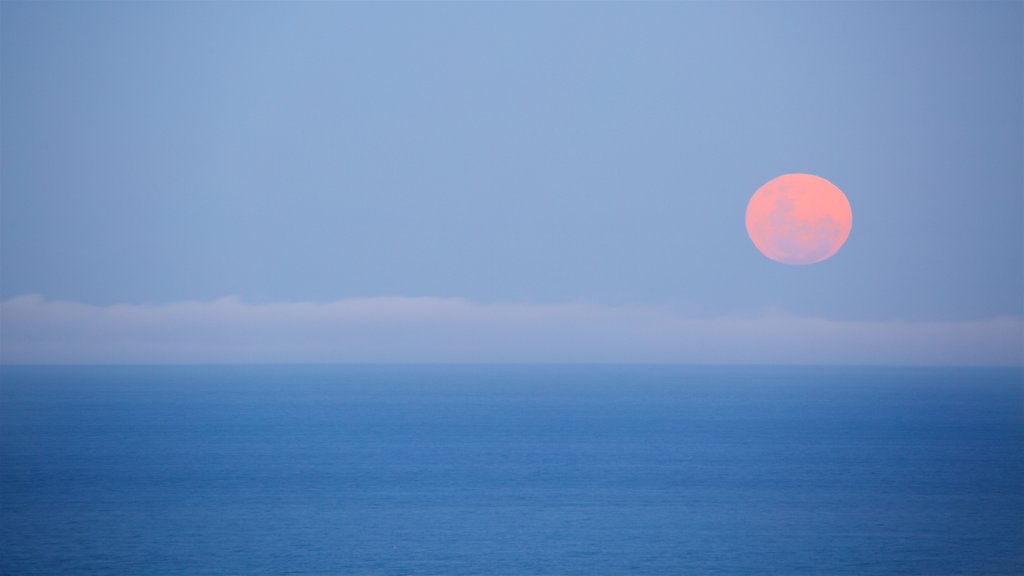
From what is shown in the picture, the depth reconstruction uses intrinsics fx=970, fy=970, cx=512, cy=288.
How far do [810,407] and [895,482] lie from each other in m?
67.9

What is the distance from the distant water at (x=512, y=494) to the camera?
41562 mm

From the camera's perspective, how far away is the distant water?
41.6 metres

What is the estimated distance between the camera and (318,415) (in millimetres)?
115812

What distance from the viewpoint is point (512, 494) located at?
185 ft

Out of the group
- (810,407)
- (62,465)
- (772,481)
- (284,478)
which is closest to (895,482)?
(772,481)

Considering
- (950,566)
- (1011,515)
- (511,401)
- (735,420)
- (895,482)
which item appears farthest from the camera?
(511,401)

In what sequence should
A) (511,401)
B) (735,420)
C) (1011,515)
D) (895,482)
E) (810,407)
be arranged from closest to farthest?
1. (1011,515)
2. (895,482)
3. (735,420)
4. (810,407)
5. (511,401)

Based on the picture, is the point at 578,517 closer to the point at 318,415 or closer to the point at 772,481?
the point at 772,481

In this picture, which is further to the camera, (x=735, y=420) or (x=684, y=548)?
(x=735, y=420)

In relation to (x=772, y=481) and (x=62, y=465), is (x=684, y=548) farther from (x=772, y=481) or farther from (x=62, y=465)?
(x=62, y=465)

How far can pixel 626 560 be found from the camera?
4134 centimetres

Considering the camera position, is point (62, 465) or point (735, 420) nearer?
point (62, 465)

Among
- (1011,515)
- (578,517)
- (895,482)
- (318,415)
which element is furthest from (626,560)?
(318,415)

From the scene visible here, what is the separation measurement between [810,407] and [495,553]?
9403cm
